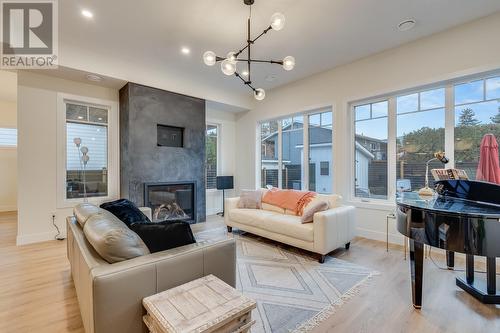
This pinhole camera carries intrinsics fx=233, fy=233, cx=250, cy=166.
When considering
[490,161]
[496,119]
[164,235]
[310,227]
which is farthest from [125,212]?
[496,119]

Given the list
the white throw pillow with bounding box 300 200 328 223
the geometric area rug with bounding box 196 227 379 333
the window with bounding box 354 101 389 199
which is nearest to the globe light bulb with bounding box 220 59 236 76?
the white throw pillow with bounding box 300 200 328 223

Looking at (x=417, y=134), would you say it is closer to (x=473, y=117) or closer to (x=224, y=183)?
(x=473, y=117)

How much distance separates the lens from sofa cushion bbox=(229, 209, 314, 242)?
3.15 meters

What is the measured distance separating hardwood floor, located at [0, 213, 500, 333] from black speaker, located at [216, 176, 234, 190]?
11.0ft

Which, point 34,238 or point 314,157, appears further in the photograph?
point 314,157

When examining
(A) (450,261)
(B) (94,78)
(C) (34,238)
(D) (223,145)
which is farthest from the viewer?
(D) (223,145)

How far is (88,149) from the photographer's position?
14.3 feet

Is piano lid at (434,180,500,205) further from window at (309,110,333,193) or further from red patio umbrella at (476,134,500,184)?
window at (309,110,333,193)

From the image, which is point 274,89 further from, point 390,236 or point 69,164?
point 69,164

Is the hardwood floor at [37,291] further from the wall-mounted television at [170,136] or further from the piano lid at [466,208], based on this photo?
the piano lid at [466,208]

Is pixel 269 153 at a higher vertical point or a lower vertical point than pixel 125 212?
higher

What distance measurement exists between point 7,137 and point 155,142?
5.25 metres

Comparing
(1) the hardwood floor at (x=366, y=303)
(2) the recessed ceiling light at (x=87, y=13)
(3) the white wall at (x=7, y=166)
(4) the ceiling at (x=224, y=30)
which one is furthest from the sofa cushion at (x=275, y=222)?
(3) the white wall at (x=7, y=166)

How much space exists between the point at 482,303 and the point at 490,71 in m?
2.77
